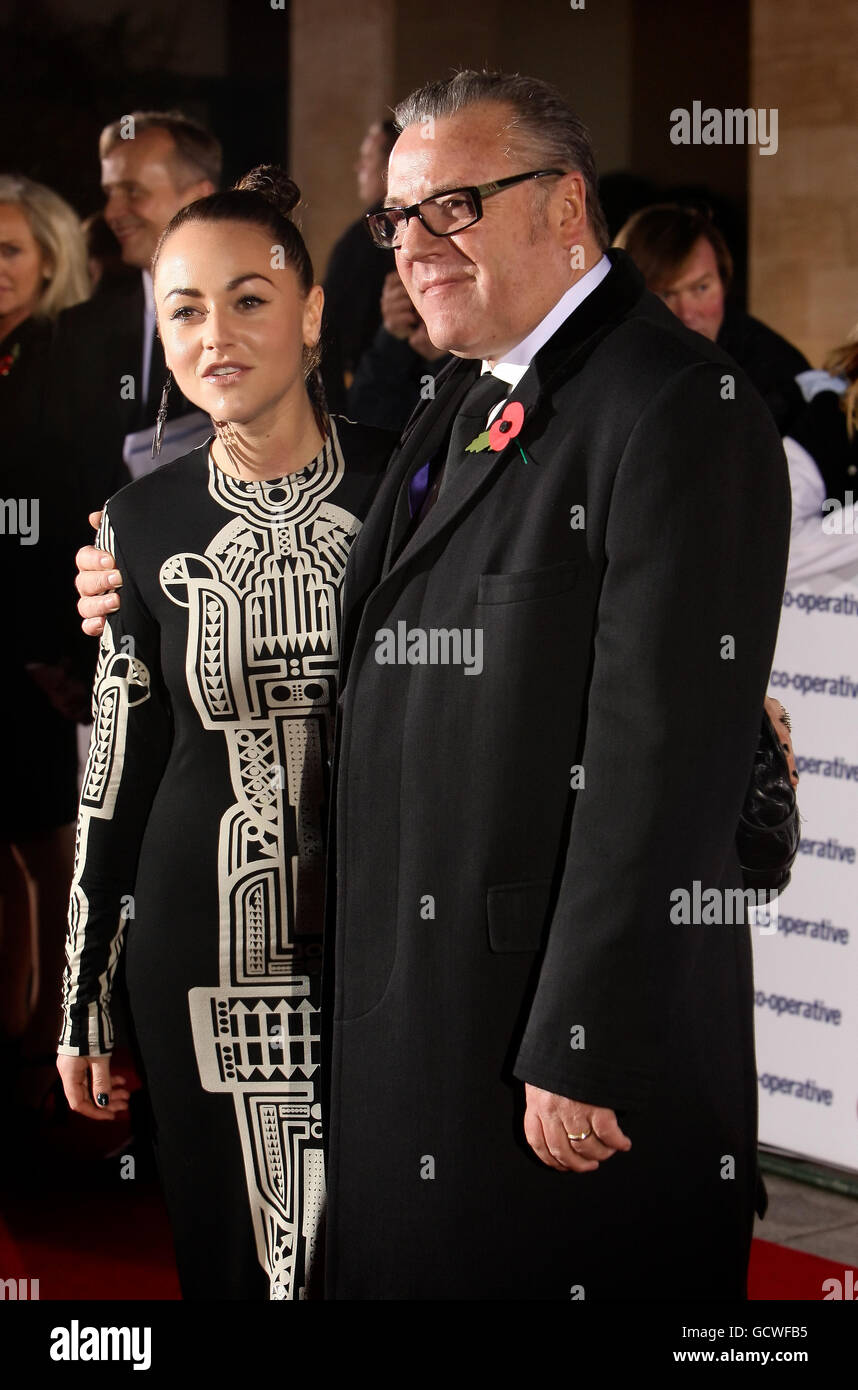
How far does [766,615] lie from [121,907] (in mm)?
1096

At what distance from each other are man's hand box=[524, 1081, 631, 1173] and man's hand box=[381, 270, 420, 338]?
1.79 m

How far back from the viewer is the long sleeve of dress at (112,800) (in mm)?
2379

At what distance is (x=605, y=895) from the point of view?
188 centimetres

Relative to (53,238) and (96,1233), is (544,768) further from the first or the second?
(53,238)

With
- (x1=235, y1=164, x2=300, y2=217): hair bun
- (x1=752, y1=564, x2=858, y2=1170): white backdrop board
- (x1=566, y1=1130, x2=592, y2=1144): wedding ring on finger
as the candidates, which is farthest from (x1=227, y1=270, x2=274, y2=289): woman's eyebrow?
(x1=752, y1=564, x2=858, y2=1170): white backdrop board

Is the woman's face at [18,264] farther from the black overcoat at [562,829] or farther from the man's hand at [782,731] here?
the man's hand at [782,731]

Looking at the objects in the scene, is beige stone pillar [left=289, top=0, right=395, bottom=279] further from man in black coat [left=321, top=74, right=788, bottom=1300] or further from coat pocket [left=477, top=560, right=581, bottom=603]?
coat pocket [left=477, top=560, right=581, bottom=603]

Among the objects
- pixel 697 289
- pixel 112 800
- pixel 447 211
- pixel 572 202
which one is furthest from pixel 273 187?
pixel 697 289

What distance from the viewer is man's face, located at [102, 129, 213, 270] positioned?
337 cm

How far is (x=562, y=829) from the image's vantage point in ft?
6.60

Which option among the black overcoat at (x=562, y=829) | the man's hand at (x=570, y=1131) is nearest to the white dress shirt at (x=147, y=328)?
the black overcoat at (x=562, y=829)

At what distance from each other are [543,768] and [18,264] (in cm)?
214
